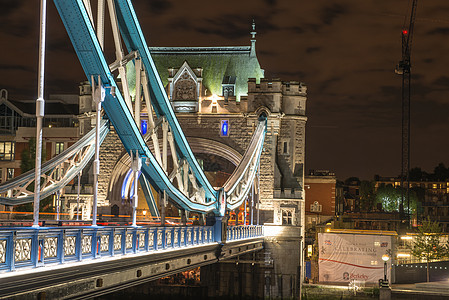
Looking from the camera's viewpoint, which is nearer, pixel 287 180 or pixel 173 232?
pixel 173 232

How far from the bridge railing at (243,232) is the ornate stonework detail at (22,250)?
1456 cm

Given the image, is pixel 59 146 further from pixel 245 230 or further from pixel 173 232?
pixel 173 232

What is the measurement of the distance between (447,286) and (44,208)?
2289 centimetres

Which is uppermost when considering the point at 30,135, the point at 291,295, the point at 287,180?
the point at 30,135

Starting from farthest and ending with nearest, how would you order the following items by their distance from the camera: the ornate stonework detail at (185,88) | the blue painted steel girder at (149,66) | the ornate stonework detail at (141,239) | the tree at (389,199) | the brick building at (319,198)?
the tree at (389,199), the brick building at (319,198), the ornate stonework detail at (185,88), the blue painted steel girder at (149,66), the ornate stonework detail at (141,239)

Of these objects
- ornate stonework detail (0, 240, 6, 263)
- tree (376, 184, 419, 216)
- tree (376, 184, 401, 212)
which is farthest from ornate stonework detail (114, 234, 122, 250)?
tree (376, 184, 401, 212)

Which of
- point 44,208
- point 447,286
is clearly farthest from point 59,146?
point 447,286

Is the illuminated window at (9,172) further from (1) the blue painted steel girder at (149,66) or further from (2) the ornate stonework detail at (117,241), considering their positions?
(2) the ornate stonework detail at (117,241)

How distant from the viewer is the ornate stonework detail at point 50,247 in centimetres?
1152

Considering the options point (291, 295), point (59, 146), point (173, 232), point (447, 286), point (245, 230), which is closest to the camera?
point (173, 232)

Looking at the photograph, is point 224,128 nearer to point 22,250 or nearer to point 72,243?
point 72,243

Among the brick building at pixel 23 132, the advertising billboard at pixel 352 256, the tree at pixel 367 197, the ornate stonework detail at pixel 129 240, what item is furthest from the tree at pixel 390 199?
the ornate stonework detail at pixel 129 240

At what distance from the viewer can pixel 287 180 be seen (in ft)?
126

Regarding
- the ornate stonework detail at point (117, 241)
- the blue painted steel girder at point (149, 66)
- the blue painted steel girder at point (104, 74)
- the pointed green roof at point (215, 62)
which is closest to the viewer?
the blue painted steel girder at point (104, 74)
